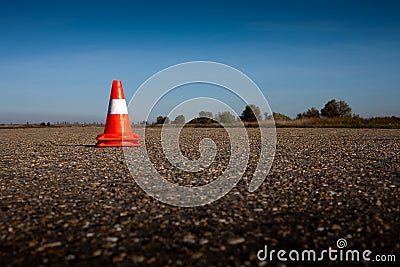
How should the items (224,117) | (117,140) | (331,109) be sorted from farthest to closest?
(331,109) < (117,140) < (224,117)

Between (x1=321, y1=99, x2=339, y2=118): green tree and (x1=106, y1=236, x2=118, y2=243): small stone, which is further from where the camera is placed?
(x1=321, y1=99, x2=339, y2=118): green tree

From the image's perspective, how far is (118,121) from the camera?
9477mm

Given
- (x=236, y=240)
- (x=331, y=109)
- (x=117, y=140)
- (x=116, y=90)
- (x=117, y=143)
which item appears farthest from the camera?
(x=331, y=109)

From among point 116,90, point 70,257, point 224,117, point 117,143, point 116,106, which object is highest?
point 116,90

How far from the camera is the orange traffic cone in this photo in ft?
31.0

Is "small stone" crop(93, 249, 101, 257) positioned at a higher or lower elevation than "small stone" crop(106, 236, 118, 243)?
lower

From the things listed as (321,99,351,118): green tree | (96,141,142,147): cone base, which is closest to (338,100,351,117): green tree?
(321,99,351,118): green tree

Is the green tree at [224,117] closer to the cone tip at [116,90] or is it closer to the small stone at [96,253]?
the cone tip at [116,90]

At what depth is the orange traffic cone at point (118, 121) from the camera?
9445 mm

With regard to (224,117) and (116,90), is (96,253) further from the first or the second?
(116,90)

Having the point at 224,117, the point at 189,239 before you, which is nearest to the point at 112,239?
the point at 189,239

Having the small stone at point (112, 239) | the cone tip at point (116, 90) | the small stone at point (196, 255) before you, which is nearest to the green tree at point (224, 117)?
the cone tip at point (116, 90)

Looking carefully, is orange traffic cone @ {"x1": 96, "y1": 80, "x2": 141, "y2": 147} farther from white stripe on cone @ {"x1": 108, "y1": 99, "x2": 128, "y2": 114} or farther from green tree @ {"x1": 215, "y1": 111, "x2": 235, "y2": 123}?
green tree @ {"x1": 215, "y1": 111, "x2": 235, "y2": 123}

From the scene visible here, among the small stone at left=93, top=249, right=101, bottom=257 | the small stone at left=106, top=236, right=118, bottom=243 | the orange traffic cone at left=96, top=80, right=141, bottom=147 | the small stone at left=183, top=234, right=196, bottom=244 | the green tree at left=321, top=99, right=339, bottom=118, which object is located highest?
the green tree at left=321, top=99, right=339, bottom=118
